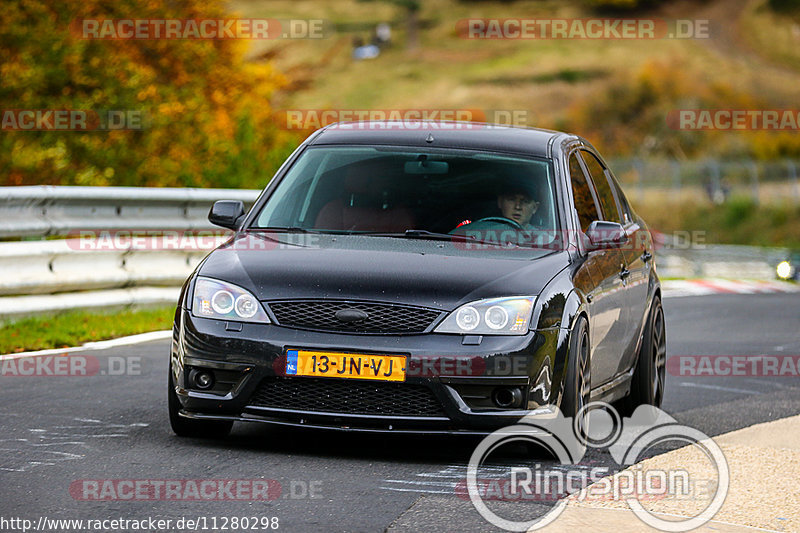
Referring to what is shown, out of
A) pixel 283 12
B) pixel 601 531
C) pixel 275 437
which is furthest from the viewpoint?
pixel 283 12

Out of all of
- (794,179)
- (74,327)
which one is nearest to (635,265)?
(74,327)

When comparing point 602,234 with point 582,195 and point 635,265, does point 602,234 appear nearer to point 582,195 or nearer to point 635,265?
point 582,195

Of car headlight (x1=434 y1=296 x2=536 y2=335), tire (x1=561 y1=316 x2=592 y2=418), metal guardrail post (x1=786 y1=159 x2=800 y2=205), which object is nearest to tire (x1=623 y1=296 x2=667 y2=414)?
tire (x1=561 y1=316 x2=592 y2=418)

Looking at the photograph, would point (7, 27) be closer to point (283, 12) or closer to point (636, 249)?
point (636, 249)

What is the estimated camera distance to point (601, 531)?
5746mm

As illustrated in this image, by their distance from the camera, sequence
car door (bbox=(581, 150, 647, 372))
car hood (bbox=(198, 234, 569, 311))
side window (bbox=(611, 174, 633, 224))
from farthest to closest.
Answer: side window (bbox=(611, 174, 633, 224)) < car door (bbox=(581, 150, 647, 372)) < car hood (bbox=(198, 234, 569, 311))

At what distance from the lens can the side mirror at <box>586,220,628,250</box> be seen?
26.6 feet

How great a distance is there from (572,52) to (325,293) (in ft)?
443

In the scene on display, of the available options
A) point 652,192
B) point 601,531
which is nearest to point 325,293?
point 601,531

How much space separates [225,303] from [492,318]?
4.00ft

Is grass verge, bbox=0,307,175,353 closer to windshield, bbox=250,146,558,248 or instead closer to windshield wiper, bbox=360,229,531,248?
windshield, bbox=250,146,558,248

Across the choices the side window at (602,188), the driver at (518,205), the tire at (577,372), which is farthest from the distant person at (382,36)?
the tire at (577,372)

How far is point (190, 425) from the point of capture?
295 inches

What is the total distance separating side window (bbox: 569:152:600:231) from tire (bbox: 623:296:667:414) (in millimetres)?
918
